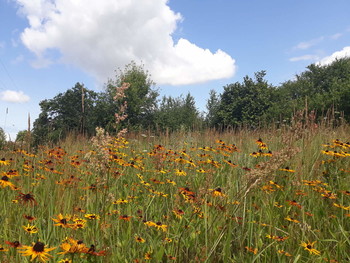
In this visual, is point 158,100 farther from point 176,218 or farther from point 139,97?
point 176,218

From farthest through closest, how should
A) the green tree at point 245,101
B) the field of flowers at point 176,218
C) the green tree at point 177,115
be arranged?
the green tree at point 177,115 → the green tree at point 245,101 → the field of flowers at point 176,218

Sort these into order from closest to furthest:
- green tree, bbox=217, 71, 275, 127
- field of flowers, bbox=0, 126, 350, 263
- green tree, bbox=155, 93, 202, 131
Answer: field of flowers, bbox=0, 126, 350, 263 → green tree, bbox=217, 71, 275, 127 → green tree, bbox=155, 93, 202, 131

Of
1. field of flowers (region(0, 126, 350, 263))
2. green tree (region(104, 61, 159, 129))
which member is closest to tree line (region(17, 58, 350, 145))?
green tree (region(104, 61, 159, 129))

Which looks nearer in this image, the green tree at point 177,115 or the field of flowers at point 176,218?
the field of flowers at point 176,218

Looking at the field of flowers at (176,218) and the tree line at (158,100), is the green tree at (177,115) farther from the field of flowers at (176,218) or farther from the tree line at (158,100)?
the field of flowers at (176,218)

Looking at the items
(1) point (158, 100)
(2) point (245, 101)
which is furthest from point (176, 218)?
(1) point (158, 100)

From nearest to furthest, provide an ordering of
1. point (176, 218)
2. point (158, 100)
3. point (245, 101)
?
point (176, 218)
point (245, 101)
point (158, 100)

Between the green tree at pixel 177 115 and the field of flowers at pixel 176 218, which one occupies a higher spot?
the green tree at pixel 177 115

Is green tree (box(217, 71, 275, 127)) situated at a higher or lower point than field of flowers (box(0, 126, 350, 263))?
higher

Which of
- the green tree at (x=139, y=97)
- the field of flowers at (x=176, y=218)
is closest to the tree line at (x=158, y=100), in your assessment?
the green tree at (x=139, y=97)

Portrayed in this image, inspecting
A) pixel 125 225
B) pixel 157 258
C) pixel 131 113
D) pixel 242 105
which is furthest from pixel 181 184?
pixel 131 113

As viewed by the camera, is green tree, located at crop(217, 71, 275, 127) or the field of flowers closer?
the field of flowers

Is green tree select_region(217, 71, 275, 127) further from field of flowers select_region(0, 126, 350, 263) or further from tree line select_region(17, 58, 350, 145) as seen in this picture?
field of flowers select_region(0, 126, 350, 263)

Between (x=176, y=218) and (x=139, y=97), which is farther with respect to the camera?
(x=139, y=97)
